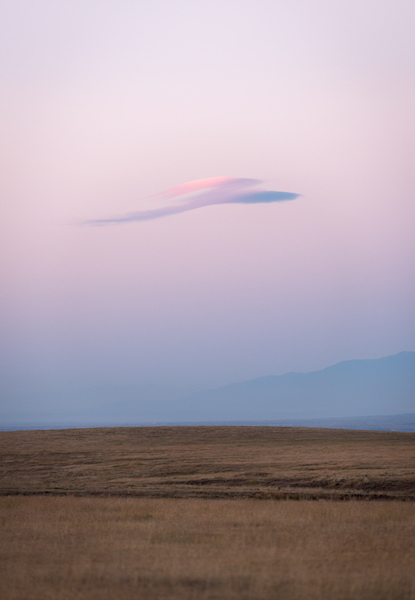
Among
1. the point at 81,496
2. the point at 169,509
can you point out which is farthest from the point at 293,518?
the point at 81,496

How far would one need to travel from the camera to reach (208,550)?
1412 cm

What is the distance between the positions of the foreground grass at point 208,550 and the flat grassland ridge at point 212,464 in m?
3.73

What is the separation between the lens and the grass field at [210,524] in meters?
11.1

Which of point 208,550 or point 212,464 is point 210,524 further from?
point 212,464

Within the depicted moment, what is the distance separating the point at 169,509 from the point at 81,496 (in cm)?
601

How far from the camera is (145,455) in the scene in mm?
39062

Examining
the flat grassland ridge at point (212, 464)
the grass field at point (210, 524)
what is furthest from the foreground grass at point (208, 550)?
the flat grassland ridge at point (212, 464)

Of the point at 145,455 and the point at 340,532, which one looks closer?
the point at 340,532

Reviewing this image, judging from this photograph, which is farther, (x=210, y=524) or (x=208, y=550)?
(x=210, y=524)

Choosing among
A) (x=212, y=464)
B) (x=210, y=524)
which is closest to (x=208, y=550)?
(x=210, y=524)

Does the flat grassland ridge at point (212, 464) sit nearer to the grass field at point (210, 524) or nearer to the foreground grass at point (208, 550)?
the grass field at point (210, 524)

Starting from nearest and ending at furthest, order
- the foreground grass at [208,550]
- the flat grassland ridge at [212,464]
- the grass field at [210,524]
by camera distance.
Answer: the foreground grass at [208,550] < the grass field at [210,524] < the flat grassland ridge at [212,464]

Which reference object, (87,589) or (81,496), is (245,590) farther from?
(81,496)

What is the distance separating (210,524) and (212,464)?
1578cm
